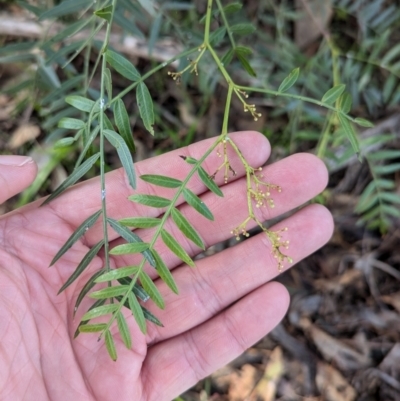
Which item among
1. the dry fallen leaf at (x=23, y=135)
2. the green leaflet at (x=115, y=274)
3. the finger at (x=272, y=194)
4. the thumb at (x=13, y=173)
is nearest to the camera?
the green leaflet at (x=115, y=274)

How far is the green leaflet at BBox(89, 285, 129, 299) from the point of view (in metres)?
1.32

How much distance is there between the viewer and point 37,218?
1.67 metres

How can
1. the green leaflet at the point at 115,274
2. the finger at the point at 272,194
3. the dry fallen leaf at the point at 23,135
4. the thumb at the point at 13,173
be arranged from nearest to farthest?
the green leaflet at the point at 115,274, the thumb at the point at 13,173, the finger at the point at 272,194, the dry fallen leaf at the point at 23,135

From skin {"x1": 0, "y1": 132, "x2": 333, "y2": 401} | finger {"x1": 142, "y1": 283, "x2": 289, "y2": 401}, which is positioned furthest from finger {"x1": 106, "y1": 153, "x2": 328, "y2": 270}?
finger {"x1": 142, "y1": 283, "x2": 289, "y2": 401}

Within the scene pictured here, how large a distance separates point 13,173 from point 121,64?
0.46 meters

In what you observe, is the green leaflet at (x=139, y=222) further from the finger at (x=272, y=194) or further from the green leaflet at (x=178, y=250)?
the finger at (x=272, y=194)

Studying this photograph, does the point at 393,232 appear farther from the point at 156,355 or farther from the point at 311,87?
the point at 156,355

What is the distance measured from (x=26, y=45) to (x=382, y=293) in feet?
5.78

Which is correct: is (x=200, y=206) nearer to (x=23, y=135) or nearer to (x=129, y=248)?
(x=129, y=248)

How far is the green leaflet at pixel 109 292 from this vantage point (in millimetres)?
1319

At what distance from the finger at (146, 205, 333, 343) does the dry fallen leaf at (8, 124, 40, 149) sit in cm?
114

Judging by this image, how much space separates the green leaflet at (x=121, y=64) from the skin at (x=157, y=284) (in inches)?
16.3

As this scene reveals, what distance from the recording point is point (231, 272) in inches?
74.0

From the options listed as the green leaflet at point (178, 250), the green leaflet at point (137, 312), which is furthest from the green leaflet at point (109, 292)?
the green leaflet at point (178, 250)
